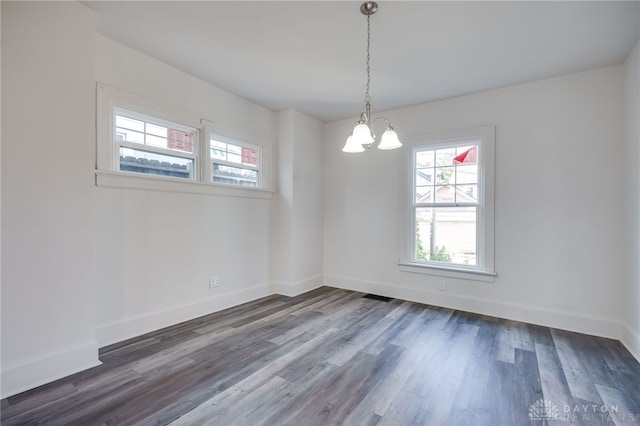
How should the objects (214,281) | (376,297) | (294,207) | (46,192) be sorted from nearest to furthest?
(46,192)
(214,281)
(376,297)
(294,207)

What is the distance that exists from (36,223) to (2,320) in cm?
63

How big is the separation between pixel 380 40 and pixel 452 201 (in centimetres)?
218

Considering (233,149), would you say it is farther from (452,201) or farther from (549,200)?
(549,200)

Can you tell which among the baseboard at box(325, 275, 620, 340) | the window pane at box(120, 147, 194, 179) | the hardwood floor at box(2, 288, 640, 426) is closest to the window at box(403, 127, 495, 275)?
the baseboard at box(325, 275, 620, 340)

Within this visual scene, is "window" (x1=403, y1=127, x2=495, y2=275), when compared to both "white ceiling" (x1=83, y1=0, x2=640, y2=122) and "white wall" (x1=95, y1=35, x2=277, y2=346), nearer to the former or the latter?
"white ceiling" (x1=83, y1=0, x2=640, y2=122)

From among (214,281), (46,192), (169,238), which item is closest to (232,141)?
(169,238)

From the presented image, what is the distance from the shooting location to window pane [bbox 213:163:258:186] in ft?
11.9

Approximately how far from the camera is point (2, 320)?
6.14ft

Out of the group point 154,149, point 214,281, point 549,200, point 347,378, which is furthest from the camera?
point 214,281

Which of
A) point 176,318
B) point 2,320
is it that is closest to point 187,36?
point 2,320

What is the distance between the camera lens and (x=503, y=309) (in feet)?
11.3

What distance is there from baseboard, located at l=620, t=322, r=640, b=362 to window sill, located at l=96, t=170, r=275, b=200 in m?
4.10

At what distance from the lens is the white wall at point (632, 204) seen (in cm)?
254

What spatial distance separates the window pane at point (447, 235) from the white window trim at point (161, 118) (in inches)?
94.2
